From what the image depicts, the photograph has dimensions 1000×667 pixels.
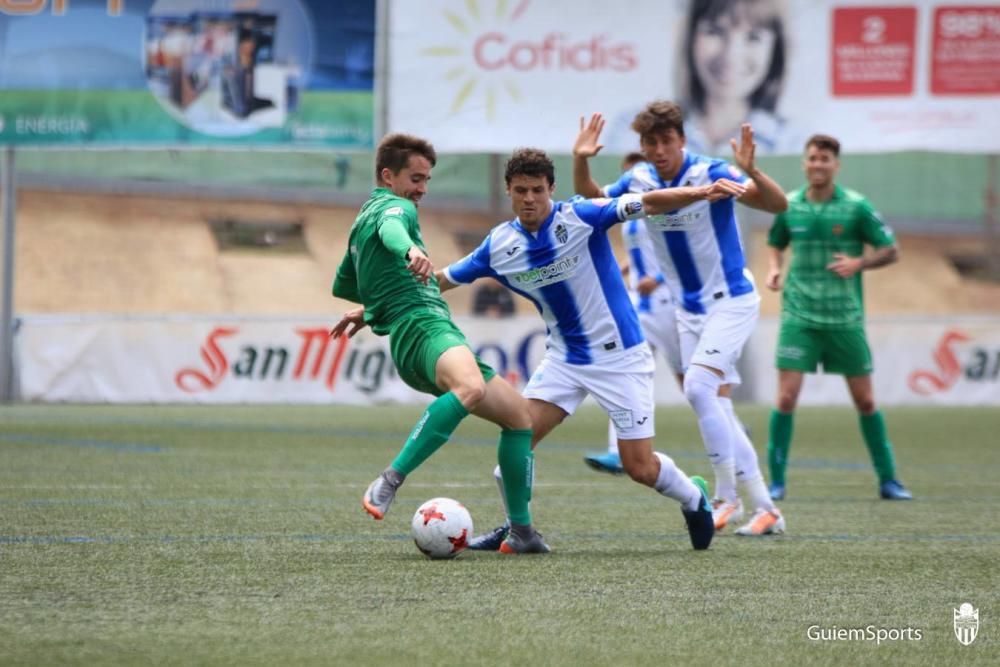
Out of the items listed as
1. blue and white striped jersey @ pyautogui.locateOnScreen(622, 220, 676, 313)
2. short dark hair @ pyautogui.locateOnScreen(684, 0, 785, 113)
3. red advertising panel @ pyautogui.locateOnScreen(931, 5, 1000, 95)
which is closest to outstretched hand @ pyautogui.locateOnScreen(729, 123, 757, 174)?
blue and white striped jersey @ pyautogui.locateOnScreen(622, 220, 676, 313)

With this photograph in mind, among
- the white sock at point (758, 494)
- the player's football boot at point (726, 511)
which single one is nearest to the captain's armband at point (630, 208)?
the white sock at point (758, 494)

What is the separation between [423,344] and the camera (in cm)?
638

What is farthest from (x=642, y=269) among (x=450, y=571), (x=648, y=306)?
(x=450, y=571)

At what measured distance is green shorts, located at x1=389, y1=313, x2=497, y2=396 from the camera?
634 centimetres

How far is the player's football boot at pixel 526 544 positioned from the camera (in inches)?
249

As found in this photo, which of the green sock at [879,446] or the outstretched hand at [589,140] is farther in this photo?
the green sock at [879,446]

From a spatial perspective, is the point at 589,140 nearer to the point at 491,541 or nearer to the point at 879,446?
the point at 491,541

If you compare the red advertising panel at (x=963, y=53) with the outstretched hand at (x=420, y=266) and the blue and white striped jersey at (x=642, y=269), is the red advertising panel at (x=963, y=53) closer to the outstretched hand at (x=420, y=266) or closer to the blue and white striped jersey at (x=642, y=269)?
the blue and white striped jersey at (x=642, y=269)

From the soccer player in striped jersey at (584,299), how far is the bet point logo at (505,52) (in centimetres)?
1193

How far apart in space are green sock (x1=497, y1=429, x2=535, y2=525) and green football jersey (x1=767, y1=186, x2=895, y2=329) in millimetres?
3235

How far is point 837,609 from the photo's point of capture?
4922mm

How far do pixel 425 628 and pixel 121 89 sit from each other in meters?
14.4

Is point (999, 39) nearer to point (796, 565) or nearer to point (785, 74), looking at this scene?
point (785, 74)

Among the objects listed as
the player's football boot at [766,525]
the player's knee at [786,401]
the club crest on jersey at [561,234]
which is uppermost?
the club crest on jersey at [561,234]
